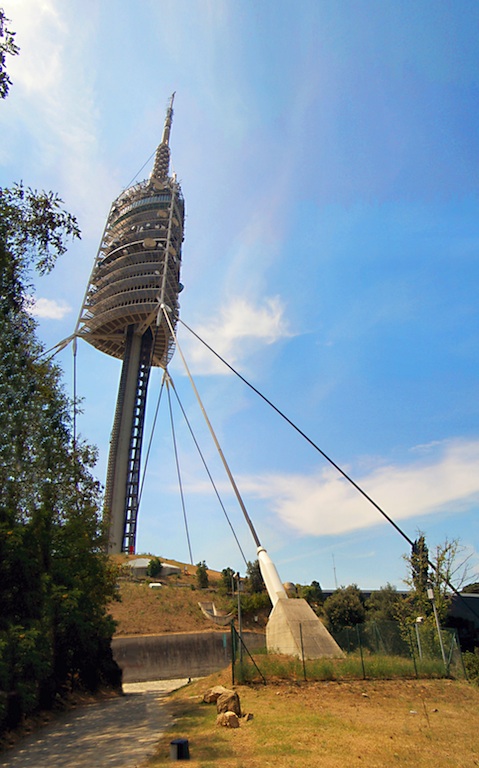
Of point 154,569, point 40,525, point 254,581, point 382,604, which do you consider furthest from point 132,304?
point 40,525

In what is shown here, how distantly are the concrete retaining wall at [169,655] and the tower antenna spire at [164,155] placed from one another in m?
75.2

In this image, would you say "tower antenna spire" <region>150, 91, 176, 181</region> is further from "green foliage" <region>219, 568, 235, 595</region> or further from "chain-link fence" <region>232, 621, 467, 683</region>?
"chain-link fence" <region>232, 621, 467, 683</region>

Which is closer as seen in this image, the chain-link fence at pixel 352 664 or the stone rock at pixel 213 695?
the stone rock at pixel 213 695

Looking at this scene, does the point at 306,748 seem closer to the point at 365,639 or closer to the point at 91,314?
the point at 365,639

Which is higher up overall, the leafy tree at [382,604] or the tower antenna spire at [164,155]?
the tower antenna spire at [164,155]

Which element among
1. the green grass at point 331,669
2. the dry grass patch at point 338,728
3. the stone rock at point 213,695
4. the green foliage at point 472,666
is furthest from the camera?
the green foliage at point 472,666

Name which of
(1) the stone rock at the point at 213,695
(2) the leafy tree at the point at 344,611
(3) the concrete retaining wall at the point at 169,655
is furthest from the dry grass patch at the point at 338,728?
(2) the leafy tree at the point at 344,611

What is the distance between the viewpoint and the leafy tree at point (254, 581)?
168ft

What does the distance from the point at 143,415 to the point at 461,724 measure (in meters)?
63.2

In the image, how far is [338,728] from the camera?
10078 mm

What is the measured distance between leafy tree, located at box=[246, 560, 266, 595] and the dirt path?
3651 cm

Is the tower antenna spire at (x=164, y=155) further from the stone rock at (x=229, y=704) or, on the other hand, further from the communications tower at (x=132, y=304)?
the stone rock at (x=229, y=704)

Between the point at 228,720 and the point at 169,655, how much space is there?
24132mm

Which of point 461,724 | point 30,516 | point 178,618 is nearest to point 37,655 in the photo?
point 30,516
